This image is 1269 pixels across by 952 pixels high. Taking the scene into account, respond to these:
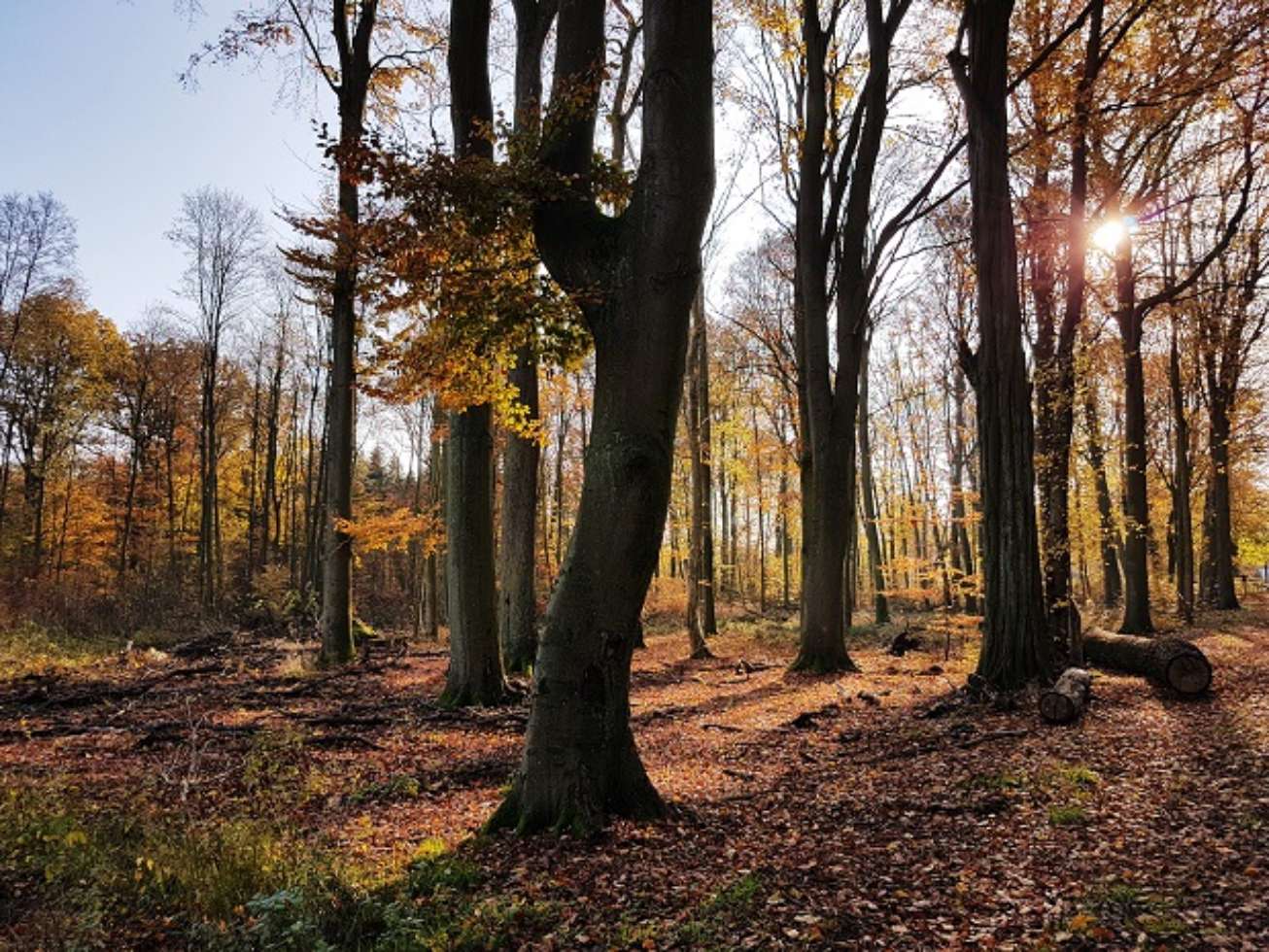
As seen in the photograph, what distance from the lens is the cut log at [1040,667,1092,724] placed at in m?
7.05

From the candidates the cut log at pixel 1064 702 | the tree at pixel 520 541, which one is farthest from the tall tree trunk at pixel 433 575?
the cut log at pixel 1064 702

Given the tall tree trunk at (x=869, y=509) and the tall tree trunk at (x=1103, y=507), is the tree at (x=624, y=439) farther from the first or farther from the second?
the tall tree trunk at (x=869, y=509)

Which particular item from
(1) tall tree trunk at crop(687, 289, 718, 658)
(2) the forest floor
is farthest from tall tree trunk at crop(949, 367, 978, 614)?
(2) the forest floor

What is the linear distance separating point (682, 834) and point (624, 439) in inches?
102

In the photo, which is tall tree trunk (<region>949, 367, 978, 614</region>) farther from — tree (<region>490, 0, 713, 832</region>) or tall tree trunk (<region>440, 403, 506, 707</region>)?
tree (<region>490, 0, 713, 832</region>)

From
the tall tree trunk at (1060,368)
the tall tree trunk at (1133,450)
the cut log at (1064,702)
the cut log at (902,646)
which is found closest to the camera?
the cut log at (1064,702)

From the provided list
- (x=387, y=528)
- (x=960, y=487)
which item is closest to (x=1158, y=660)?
(x=387, y=528)

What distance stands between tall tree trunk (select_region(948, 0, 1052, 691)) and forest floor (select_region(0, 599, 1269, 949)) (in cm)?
98

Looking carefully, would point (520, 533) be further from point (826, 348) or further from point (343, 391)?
point (826, 348)

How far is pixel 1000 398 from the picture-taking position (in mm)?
8633

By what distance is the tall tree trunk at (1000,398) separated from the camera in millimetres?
8297

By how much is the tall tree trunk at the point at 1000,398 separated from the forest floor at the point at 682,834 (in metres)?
0.98

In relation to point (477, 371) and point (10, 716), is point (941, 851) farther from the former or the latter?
point (10, 716)

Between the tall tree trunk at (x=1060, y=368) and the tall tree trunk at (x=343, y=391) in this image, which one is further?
the tall tree trunk at (x=343, y=391)
